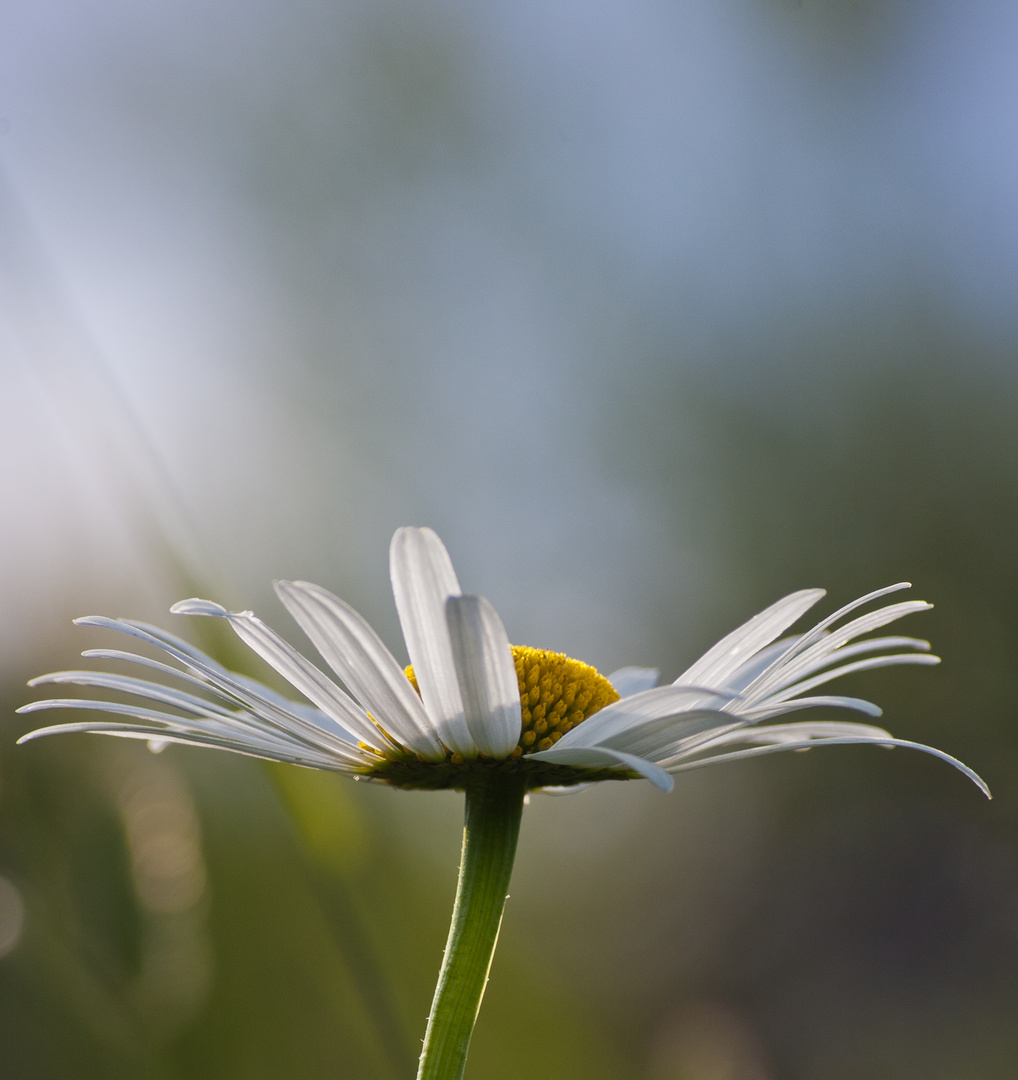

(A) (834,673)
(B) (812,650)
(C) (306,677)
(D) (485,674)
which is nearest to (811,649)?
(B) (812,650)

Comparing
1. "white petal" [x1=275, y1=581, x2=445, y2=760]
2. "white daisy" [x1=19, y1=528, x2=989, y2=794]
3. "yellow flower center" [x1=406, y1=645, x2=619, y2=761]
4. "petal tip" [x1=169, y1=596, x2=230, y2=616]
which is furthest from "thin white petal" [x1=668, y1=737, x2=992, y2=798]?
"petal tip" [x1=169, y1=596, x2=230, y2=616]

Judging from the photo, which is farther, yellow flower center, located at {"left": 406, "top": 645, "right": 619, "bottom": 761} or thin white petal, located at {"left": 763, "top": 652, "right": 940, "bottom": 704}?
yellow flower center, located at {"left": 406, "top": 645, "right": 619, "bottom": 761}

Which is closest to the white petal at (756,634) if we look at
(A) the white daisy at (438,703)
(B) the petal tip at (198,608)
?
(A) the white daisy at (438,703)

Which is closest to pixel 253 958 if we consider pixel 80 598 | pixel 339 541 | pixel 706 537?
pixel 80 598

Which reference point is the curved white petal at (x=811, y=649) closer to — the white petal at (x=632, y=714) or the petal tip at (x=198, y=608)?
the white petal at (x=632, y=714)

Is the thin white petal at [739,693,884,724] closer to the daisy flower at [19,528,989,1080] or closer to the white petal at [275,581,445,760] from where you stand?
the daisy flower at [19,528,989,1080]

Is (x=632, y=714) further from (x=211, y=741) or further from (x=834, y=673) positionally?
(x=211, y=741)

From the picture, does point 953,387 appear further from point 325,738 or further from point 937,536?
point 325,738

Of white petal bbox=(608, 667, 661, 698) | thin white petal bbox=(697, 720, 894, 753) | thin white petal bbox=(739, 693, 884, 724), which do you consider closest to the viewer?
thin white petal bbox=(739, 693, 884, 724)

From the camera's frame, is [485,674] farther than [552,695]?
No
